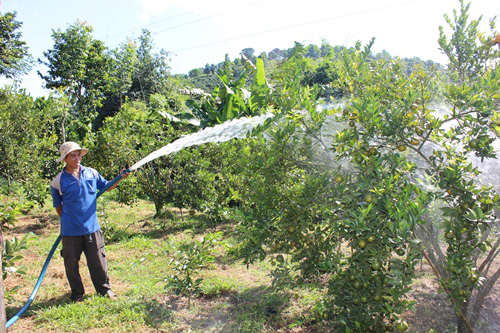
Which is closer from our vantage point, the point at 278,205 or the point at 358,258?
the point at 358,258

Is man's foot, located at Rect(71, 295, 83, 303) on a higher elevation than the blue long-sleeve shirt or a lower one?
lower

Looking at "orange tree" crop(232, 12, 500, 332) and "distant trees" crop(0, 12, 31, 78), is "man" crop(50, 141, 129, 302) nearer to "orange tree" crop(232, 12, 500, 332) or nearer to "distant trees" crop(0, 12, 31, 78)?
"orange tree" crop(232, 12, 500, 332)

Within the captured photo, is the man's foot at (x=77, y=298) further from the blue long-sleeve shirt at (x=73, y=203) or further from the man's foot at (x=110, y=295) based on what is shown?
the blue long-sleeve shirt at (x=73, y=203)

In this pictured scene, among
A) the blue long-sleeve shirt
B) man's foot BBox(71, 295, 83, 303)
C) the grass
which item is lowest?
the grass

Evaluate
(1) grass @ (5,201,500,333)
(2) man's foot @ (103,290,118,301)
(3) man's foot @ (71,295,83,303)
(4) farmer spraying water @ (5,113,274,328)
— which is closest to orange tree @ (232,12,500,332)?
(1) grass @ (5,201,500,333)

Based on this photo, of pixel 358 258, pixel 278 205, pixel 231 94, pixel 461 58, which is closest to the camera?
pixel 358 258

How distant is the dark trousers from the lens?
3.88 m

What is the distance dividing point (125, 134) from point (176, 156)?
118 cm

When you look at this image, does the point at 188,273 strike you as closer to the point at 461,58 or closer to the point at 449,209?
the point at 449,209

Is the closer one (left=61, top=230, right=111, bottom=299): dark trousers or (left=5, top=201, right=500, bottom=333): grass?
(left=5, top=201, right=500, bottom=333): grass

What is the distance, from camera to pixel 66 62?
1697 centimetres

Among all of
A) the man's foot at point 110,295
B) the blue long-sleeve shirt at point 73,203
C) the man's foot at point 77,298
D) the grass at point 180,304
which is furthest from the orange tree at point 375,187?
the man's foot at point 77,298

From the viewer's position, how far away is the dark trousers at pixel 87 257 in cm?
388

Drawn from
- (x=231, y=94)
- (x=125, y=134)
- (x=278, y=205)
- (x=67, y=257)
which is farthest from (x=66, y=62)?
(x=278, y=205)
